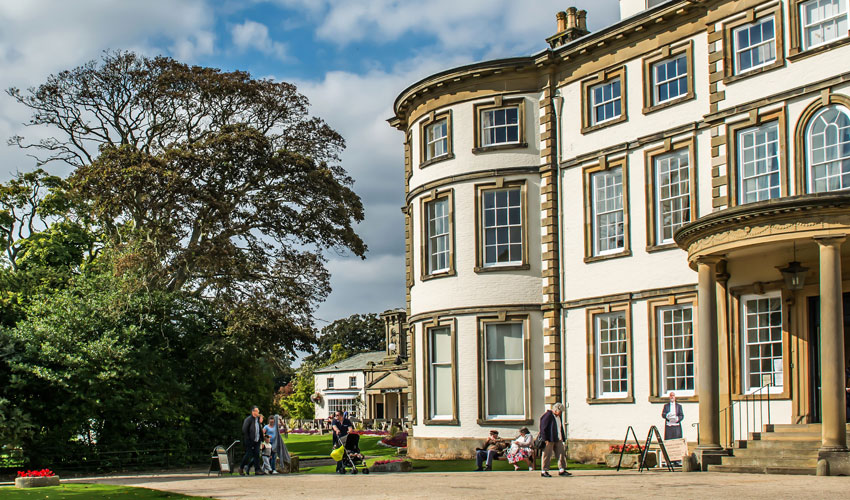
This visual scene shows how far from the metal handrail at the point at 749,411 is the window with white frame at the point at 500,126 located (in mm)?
10707

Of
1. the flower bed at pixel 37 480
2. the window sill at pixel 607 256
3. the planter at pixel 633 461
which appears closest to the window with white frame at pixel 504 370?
the window sill at pixel 607 256

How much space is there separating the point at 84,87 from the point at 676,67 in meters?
24.0

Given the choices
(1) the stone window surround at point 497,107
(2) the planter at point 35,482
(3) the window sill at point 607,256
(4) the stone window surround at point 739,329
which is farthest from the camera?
(1) the stone window surround at point 497,107

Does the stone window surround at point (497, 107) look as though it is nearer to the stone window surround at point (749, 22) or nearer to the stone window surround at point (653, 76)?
the stone window surround at point (653, 76)

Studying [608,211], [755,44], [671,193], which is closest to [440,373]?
[608,211]

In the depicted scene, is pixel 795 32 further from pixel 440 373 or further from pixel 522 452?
pixel 440 373

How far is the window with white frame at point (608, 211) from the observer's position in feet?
90.6

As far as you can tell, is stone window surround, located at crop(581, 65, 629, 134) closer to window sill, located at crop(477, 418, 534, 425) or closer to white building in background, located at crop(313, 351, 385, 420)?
window sill, located at crop(477, 418, 534, 425)

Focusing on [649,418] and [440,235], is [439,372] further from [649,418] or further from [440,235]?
[649,418]

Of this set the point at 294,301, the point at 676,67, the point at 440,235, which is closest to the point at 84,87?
the point at 294,301

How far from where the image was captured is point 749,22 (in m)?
24.3

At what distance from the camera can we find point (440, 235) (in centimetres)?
3125

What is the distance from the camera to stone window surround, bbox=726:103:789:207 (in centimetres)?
2295

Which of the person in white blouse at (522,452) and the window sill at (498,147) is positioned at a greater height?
the window sill at (498,147)
